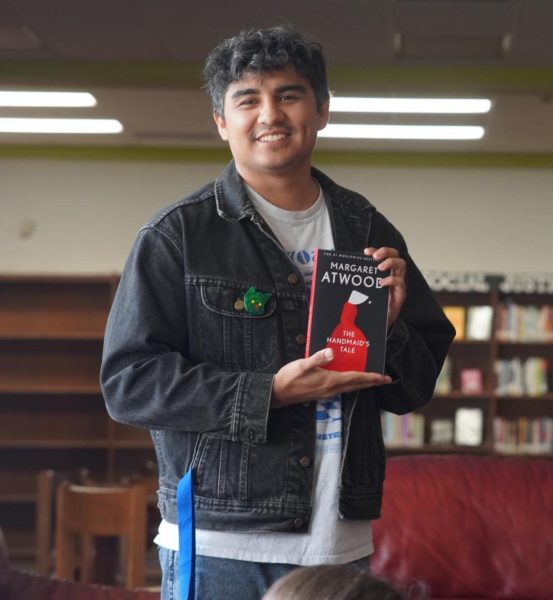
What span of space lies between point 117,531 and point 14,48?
370cm

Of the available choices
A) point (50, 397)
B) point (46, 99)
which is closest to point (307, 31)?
point (46, 99)

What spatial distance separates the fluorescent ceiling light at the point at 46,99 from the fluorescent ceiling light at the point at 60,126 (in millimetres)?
452

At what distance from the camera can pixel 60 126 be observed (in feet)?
25.1

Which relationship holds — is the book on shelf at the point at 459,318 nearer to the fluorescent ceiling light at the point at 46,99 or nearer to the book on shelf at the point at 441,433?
the book on shelf at the point at 441,433

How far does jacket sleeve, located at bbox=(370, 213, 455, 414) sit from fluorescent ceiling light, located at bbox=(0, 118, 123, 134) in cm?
618

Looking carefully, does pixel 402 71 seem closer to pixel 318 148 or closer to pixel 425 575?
pixel 318 148

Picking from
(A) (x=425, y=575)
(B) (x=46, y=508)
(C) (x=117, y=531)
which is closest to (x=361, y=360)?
(A) (x=425, y=575)

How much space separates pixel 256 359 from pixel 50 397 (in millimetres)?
6942

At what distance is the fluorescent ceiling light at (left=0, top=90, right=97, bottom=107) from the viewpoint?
6.73 m

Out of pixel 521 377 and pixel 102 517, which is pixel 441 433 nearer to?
pixel 521 377

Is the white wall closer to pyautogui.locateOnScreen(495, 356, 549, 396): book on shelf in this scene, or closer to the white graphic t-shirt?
pyautogui.locateOnScreen(495, 356, 549, 396): book on shelf

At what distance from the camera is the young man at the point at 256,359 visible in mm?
1403

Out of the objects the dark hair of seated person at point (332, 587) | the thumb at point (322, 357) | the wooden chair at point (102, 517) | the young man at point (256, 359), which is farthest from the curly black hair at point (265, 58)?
the wooden chair at point (102, 517)

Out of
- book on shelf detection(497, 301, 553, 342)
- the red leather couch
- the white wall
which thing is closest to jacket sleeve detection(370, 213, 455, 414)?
the red leather couch
